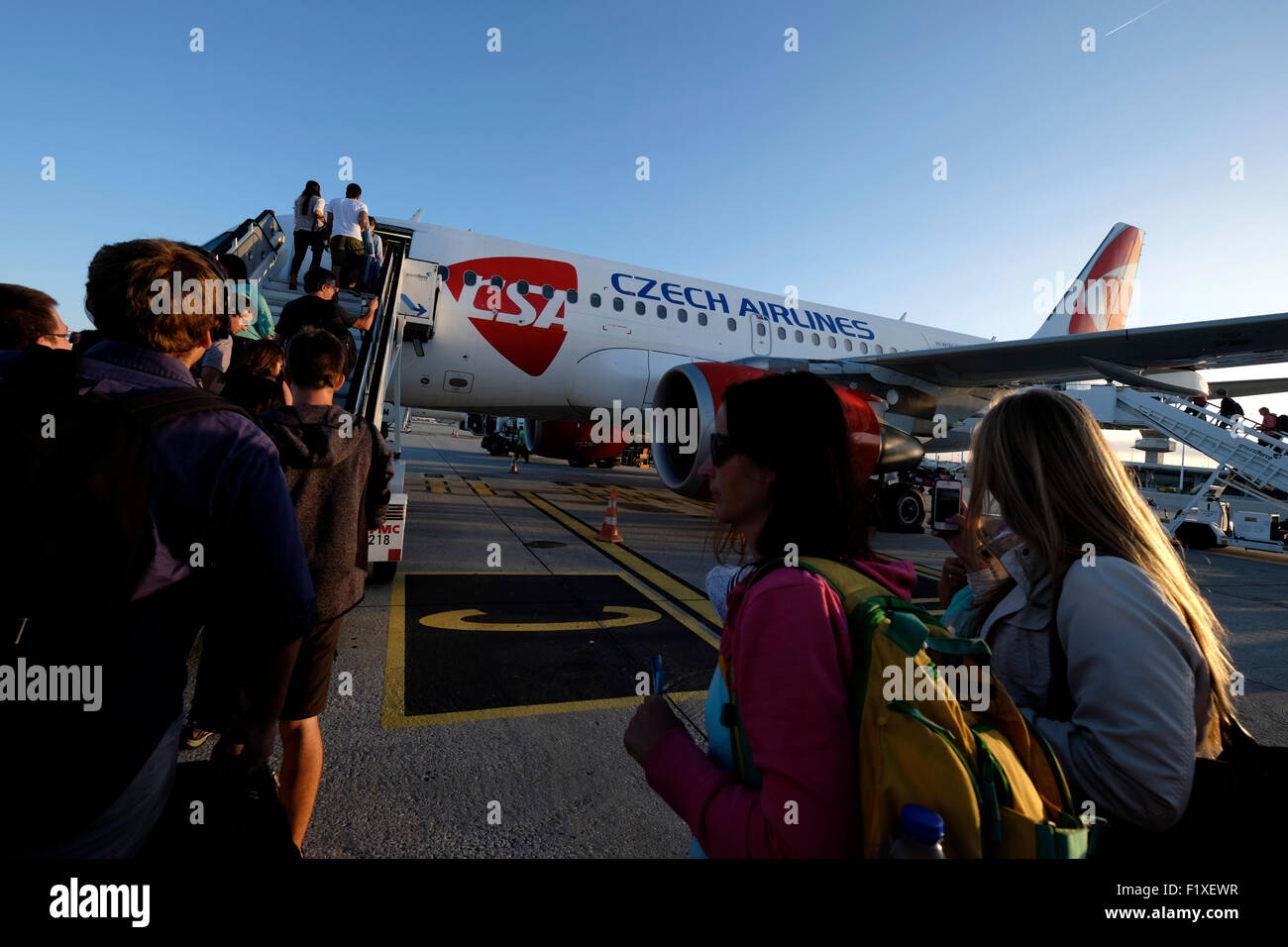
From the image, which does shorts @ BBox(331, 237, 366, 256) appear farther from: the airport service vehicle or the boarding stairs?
the airport service vehicle

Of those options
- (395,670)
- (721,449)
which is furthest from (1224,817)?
(395,670)

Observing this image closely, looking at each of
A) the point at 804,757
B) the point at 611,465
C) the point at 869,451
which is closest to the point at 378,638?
the point at 804,757

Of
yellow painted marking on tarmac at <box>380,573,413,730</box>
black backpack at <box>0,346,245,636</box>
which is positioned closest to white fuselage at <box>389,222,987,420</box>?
yellow painted marking on tarmac at <box>380,573,413,730</box>

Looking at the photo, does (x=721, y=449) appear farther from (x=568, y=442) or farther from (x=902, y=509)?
Answer: (x=568, y=442)

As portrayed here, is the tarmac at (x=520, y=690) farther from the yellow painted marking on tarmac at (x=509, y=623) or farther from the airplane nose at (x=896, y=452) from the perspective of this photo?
the airplane nose at (x=896, y=452)

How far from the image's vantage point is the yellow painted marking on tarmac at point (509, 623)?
4.24 m

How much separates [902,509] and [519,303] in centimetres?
781

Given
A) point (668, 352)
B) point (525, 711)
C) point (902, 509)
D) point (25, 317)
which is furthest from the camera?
point (902, 509)

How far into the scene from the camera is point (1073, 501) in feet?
4.59

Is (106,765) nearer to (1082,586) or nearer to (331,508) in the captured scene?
(331,508)

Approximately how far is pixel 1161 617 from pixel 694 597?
4359mm

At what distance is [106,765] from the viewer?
1003 millimetres

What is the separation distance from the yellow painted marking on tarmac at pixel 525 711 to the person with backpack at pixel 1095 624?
1847 mm

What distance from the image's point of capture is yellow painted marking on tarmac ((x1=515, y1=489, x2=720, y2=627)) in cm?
511
